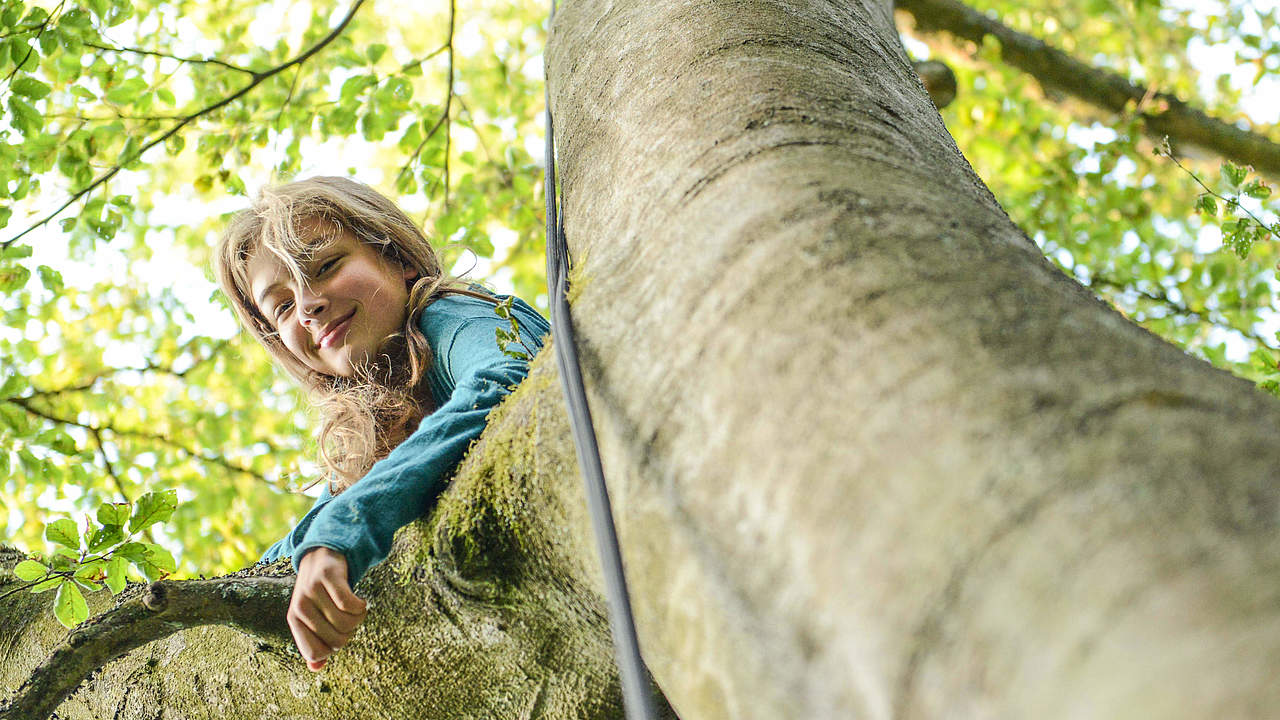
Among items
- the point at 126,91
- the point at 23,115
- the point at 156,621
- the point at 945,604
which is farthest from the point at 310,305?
the point at 126,91

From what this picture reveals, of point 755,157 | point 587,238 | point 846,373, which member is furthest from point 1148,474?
point 587,238

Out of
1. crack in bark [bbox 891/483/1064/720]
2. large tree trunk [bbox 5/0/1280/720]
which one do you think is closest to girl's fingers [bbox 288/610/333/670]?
large tree trunk [bbox 5/0/1280/720]

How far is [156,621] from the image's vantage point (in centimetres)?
136

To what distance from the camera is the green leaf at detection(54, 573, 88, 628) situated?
5.20 ft

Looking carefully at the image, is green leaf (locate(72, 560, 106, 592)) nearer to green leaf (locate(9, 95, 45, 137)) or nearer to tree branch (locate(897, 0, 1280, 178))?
green leaf (locate(9, 95, 45, 137))

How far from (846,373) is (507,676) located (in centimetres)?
81

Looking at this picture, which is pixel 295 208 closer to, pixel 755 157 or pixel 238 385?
pixel 755 157

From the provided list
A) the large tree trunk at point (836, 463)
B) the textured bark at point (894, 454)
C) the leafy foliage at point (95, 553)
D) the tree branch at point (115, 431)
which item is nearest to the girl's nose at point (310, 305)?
the leafy foliage at point (95, 553)

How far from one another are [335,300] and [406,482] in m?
0.91

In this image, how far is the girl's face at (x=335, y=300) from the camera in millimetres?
2109

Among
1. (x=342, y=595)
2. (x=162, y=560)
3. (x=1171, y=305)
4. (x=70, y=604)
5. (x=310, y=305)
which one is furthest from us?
(x=1171, y=305)

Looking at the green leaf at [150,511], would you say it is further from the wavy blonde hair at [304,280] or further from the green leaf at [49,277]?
the green leaf at [49,277]

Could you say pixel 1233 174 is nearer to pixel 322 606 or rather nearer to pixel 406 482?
pixel 406 482

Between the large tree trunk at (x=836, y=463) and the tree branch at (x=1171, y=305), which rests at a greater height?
the tree branch at (x=1171, y=305)
